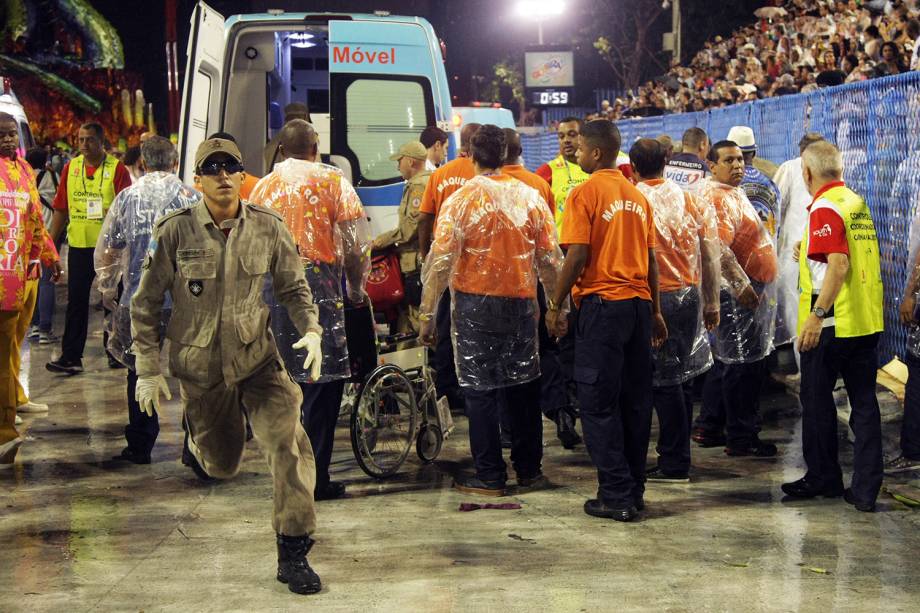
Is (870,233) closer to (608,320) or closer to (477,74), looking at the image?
(608,320)

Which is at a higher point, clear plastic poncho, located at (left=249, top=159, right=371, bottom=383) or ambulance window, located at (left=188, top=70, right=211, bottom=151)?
ambulance window, located at (left=188, top=70, right=211, bottom=151)

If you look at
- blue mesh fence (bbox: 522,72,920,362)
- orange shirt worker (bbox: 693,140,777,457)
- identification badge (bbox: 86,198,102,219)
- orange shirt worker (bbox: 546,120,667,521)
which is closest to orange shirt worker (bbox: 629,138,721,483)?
orange shirt worker (bbox: 693,140,777,457)

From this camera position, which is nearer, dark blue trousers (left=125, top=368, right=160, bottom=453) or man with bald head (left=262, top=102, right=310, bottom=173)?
dark blue trousers (left=125, top=368, right=160, bottom=453)

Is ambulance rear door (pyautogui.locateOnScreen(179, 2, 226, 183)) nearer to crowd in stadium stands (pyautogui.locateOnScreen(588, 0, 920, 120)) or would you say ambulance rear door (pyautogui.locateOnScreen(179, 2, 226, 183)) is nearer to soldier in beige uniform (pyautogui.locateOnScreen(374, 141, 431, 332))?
soldier in beige uniform (pyautogui.locateOnScreen(374, 141, 431, 332))

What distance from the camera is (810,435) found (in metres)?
6.41

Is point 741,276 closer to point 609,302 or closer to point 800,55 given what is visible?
point 609,302

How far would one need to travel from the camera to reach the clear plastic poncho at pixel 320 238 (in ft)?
20.9

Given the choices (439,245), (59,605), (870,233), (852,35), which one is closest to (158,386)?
(59,605)

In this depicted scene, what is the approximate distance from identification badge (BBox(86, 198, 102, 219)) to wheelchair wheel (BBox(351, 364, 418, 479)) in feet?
13.7

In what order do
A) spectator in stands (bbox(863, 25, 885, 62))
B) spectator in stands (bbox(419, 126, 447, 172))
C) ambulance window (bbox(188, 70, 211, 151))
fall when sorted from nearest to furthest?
spectator in stands (bbox(419, 126, 447, 172))
ambulance window (bbox(188, 70, 211, 151))
spectator in stands (bbox(863, 25, 885, 62))

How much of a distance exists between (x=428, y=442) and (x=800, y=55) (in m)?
11.9

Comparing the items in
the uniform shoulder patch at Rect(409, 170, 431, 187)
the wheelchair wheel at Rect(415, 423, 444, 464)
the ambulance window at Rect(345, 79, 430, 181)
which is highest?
the ambulance window at Rect(345, 79, 430, 181)

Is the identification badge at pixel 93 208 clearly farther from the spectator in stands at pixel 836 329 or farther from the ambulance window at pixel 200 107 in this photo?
the spectator in stands at pixel 836 329

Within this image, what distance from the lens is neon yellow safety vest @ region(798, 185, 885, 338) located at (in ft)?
20.0
